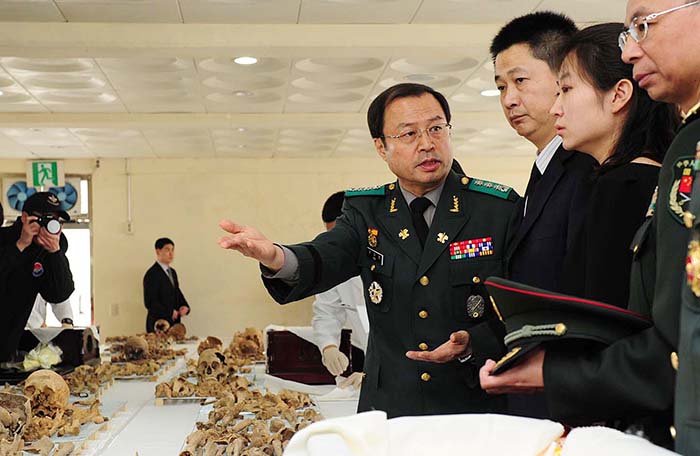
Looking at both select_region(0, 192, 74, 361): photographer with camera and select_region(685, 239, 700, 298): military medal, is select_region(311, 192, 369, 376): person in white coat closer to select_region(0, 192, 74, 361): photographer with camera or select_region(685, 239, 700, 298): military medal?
select_region(0, 192, 74, 361): photographer with camera

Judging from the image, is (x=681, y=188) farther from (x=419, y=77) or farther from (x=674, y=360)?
(x=419, y=77)

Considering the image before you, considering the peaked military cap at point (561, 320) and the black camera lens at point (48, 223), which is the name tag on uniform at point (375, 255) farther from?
the black camera lens at point (48, 223)

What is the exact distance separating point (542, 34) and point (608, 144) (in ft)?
1.70

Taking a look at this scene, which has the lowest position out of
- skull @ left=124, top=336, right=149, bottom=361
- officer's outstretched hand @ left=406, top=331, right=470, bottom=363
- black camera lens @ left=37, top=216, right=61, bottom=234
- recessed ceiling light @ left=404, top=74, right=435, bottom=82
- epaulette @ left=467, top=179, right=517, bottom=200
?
skull @ left=124, top=336, right=149, bottom=361

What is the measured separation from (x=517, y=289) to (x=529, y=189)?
79cm

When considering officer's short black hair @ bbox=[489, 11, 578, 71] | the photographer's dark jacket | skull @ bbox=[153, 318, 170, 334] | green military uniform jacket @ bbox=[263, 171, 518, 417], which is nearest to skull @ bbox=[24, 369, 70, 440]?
the photographer's dark jacket

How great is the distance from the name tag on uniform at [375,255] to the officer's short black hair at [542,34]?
56 cm

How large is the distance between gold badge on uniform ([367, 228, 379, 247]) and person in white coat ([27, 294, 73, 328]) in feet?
9.67

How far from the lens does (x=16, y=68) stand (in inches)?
238

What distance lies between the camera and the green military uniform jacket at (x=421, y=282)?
174 centimetres

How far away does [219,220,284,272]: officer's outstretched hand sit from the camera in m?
1.48

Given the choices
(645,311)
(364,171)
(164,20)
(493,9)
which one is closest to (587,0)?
(493,9)

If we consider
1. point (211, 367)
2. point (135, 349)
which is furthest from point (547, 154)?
point (135, 349)

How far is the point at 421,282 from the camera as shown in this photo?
1768 millimetres
